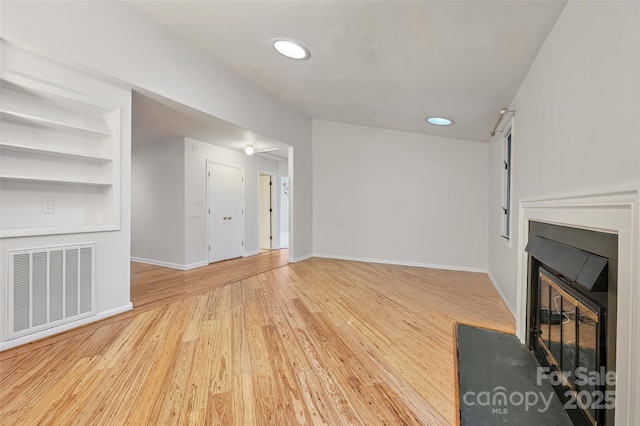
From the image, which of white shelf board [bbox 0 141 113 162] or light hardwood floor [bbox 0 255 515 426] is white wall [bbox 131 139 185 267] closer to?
light hardwood floor [bbox 0 255 515 426]

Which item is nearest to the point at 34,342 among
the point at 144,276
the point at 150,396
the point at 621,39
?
the point at 150,396

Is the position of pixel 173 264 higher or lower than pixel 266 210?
lower

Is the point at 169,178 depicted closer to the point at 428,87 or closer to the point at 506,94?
the point at 428,87

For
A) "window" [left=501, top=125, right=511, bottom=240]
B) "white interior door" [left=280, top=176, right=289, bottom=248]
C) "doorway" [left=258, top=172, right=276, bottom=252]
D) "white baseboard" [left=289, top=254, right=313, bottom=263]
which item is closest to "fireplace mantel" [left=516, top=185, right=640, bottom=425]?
"window" [left=501, top=125, right=511, bottom=240]

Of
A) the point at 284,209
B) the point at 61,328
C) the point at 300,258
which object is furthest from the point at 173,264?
the point at 284,209

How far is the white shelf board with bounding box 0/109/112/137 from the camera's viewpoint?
2.06 meters

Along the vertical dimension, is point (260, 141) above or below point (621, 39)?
above

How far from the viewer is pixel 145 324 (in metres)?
2.43

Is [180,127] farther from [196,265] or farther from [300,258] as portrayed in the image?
[300,258]

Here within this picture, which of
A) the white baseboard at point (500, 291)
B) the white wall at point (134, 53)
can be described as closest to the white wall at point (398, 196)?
the white baseboard at point (500, 291)

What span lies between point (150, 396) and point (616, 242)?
231 centimetres

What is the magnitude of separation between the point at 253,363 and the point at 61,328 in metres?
1.74

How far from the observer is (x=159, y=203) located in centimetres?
520

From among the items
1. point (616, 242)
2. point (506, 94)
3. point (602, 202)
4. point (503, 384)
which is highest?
point (506, 94)
